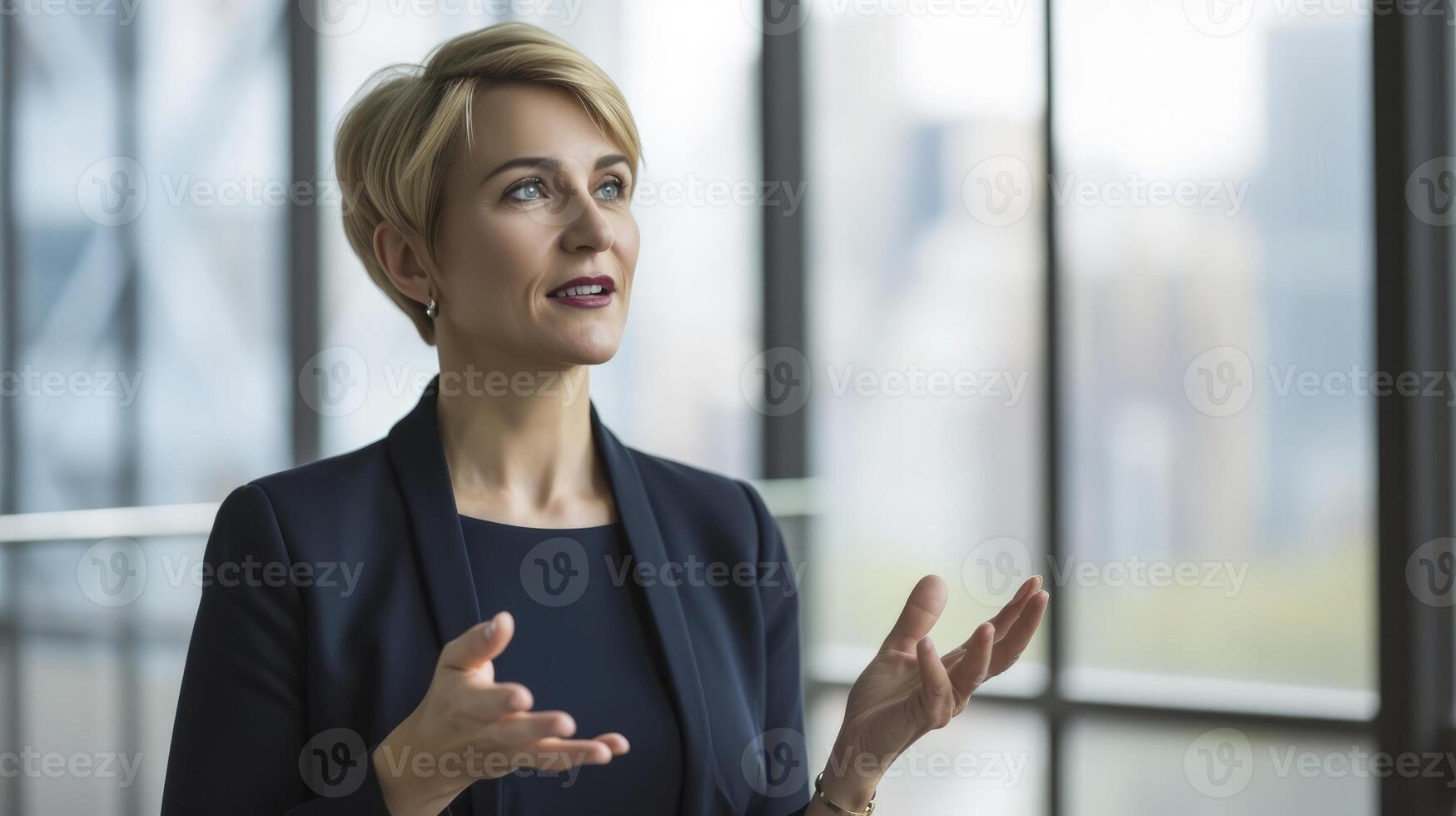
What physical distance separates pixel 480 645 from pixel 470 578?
34 centimetres

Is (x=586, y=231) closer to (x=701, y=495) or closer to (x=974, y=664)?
(x=701, y=495)

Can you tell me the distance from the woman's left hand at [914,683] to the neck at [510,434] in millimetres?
416

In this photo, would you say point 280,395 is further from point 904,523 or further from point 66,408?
point 904,523

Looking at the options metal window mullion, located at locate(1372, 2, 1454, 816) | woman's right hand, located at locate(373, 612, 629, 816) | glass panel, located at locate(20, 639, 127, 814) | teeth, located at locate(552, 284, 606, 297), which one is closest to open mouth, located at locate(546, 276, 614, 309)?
teeth, located at locate(552, 284, 606, 297)

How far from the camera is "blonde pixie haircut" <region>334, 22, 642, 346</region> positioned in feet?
4.47

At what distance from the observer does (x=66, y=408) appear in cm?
265

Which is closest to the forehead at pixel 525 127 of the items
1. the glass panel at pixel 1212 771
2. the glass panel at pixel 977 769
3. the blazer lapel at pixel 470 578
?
the blazer lapel at pixel 470 578

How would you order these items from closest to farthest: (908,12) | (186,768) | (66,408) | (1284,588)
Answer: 1. (186,768)
2. (66,408)
3. (1284,588)
4. (908,12)

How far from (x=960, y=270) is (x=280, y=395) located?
6.56ft

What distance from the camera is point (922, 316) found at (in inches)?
150

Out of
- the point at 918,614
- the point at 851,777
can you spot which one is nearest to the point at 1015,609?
the point at 918,614

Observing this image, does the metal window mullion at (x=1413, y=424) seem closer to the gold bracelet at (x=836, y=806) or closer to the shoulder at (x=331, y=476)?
the gold bracelet at (x=836, y=806)

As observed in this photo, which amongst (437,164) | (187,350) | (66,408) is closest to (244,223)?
(187,350)

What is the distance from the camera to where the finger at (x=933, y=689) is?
119 centimetres
